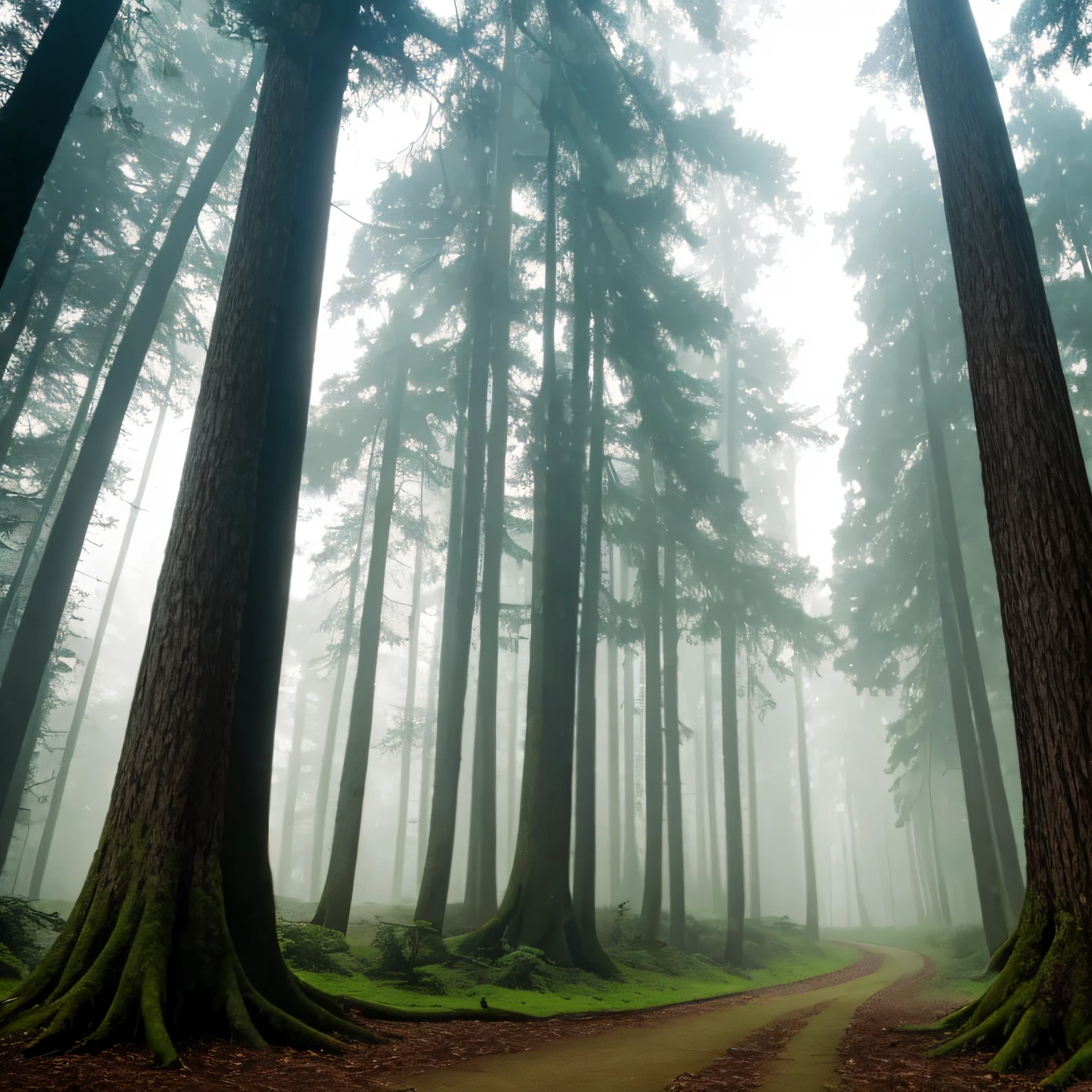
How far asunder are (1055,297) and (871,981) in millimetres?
15111

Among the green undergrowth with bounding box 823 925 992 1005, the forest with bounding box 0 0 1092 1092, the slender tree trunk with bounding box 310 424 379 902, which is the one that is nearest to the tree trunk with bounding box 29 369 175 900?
the forest with bounding box 0 0 1092 1092

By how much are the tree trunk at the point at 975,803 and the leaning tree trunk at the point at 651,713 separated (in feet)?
19.2

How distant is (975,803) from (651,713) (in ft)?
21.2

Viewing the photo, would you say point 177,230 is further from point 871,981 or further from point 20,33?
point 871,981

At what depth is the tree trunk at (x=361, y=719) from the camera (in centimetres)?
1016

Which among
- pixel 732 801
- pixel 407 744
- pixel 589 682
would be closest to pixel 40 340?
pixel 589 682

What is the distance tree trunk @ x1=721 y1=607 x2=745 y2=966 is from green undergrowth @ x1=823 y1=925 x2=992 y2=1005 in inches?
144

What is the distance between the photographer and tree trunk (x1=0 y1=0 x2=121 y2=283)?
4.31 m

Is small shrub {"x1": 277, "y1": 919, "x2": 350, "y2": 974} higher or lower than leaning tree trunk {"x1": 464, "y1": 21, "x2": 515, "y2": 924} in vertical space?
lower

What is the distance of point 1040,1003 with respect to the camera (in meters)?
3.87

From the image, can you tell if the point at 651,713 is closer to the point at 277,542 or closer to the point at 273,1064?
the point at 277,542

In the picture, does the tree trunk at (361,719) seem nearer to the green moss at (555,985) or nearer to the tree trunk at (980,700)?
the green moss at (555,985)

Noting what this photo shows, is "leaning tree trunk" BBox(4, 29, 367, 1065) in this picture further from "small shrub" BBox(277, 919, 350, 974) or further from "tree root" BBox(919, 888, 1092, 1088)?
"tree root" BBox(919, 888, 1092, 1088)

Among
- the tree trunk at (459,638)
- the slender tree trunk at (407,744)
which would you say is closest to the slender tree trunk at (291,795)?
the slender tree trunk at (407,744)
